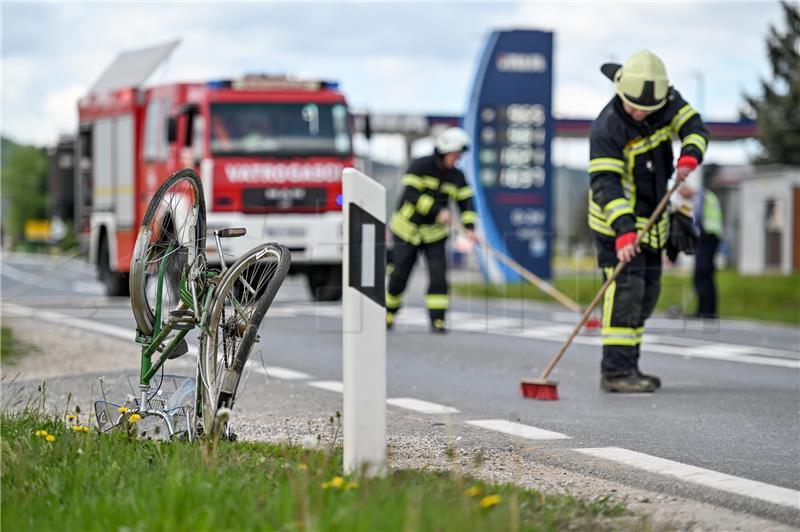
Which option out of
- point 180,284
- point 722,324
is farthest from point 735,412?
point 722,324

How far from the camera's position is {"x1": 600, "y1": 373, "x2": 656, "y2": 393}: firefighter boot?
8.77m

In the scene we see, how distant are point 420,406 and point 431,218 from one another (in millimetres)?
6117

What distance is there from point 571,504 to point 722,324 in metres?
12.5

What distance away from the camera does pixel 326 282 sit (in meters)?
20.8

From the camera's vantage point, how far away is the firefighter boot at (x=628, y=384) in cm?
877

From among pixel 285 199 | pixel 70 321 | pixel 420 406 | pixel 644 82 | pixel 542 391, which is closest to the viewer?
pixel 420 406

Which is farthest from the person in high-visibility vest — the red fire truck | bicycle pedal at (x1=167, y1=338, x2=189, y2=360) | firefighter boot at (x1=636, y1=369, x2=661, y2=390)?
bicycle pedal at (x1=167, y1=338, x2=189, y2=360)

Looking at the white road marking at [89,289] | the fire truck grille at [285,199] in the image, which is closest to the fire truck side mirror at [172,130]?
the fire truck grille at [285,199]

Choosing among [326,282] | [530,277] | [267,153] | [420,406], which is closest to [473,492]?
[420,406]

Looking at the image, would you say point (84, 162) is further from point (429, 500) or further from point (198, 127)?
point (429, 500)

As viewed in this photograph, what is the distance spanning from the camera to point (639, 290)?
8789mm

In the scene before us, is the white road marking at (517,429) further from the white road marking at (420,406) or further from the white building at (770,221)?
the white building at (770,221)

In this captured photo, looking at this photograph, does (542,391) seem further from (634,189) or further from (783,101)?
(783,101)

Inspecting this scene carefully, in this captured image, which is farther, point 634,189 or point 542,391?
point 634,189
